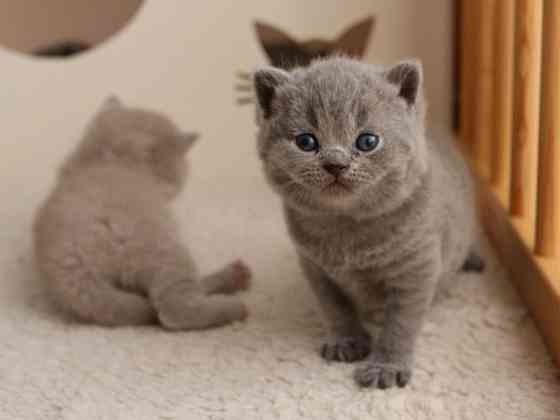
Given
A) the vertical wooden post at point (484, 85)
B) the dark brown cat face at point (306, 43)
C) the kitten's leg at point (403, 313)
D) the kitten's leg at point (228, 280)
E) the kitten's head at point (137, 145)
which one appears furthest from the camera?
the dark brown cat face at point (306, 43)

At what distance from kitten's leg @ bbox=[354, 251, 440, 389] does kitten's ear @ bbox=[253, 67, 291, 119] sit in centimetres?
34

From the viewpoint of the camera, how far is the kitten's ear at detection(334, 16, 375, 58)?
2.18 metres

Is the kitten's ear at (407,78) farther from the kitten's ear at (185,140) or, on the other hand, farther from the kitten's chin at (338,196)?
the kitten's ear at (185,140)

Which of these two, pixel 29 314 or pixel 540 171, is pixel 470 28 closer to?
pixel 540 171

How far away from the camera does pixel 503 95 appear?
1.71m

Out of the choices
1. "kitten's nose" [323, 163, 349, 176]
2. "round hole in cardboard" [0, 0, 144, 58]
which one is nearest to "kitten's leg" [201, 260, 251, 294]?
"kitten's nose" [323, 163, 349, 176]

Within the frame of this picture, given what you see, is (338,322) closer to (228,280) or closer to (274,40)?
(228,280)

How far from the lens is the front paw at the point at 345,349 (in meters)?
1.31

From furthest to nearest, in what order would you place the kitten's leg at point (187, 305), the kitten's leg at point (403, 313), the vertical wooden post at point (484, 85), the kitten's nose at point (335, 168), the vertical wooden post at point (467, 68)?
the vertical wooden post at point (467, 68)
the vertical wooden post at point (484, 85)
the kitten's leg at point (187, 305)
the kitten's leg at point (403, 313)
the kitten's nose at point (335, 168)

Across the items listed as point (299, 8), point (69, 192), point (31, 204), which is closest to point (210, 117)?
point (299, 8)

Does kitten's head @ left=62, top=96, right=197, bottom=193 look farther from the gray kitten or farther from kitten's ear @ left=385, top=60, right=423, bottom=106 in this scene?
kitten's ear @ left=385, top=60, right=423, bottom=106

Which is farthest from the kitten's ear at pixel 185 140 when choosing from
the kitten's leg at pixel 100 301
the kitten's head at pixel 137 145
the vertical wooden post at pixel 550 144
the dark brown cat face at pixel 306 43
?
the vertical wooden post at pixel 550 144

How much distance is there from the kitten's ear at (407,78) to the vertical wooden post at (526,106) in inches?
12.7

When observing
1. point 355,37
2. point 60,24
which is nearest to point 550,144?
point 355,37
